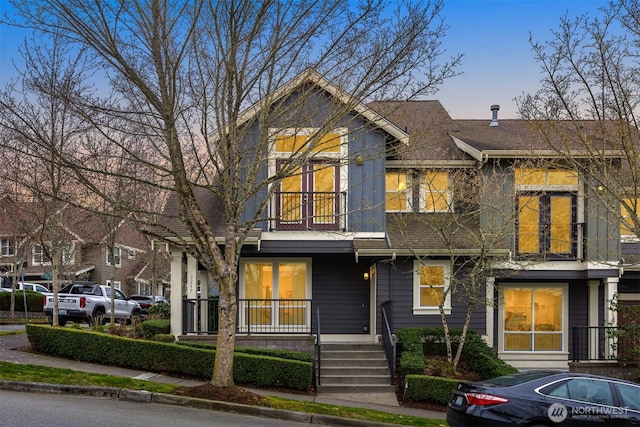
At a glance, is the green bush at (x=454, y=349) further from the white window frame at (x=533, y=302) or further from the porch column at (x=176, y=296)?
the porch column at (x=176, y=296)

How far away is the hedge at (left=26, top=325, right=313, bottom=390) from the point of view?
54.7ft

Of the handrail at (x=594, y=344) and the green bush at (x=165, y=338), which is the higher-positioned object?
the green bush at (x=165, y=338)

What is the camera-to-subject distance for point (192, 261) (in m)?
20.2

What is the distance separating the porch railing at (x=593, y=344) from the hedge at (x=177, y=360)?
786 centimetres

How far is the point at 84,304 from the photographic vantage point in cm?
2738

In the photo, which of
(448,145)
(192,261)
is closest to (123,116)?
(192,261)

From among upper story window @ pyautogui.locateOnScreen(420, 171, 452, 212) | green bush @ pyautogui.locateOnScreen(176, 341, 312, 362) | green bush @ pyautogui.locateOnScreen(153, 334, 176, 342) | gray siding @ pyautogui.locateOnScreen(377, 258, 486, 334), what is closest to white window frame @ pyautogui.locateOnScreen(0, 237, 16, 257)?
green bush @ pyautogui.locateOnScreen(153, 334, 176, 342)

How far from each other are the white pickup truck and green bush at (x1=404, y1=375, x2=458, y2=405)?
42.2 feet

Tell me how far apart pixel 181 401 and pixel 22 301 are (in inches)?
1205

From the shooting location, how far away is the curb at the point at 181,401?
1312 cm

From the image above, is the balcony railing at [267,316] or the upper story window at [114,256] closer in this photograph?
the balcony railing at [267,316]

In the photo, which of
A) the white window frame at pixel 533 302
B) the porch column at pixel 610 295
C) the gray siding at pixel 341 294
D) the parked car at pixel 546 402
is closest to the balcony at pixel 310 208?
the gray siding at pixel 341 294

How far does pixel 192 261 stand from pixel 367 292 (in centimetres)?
507

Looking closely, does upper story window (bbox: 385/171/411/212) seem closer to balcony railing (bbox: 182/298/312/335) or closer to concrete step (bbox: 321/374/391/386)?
balcony railing (bbox: 182/298/312/335)
